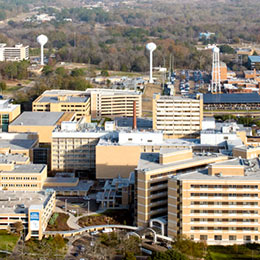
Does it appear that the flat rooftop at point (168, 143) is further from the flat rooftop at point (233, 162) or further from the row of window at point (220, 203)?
the row of window at point (220, 203)

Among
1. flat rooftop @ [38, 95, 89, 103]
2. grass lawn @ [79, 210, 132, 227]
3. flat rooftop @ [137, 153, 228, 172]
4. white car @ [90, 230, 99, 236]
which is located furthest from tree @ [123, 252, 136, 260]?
flat rooftop @ [38, 95, 89, 103]

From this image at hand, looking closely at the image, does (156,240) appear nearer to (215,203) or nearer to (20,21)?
(215,203)

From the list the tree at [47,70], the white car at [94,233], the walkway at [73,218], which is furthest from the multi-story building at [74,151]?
the tree at [47,70]

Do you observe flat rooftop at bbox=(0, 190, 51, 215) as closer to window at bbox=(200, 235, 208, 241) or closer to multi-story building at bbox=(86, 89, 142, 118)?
window at bbox=(200, 235, 208, 241)

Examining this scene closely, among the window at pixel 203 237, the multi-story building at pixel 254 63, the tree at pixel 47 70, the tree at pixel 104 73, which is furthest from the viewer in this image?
the multi-story building at pixel 254 63

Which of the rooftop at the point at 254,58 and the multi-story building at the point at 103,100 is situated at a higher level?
the rooftop at the point at 254,58

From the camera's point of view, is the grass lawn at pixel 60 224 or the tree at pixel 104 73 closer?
the grass lawn at pixel 60 224

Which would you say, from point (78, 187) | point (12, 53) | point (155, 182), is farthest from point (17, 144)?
point (12, 53)

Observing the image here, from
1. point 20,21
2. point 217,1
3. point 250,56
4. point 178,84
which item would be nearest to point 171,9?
point 217,1
